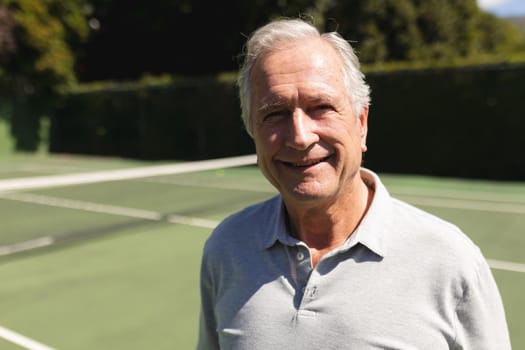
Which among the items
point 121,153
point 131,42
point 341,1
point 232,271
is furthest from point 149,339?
point 131,42

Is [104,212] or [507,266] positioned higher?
[507,266]

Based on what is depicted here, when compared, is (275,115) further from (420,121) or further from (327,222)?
(420,121)

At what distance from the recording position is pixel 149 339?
4680 millimetres

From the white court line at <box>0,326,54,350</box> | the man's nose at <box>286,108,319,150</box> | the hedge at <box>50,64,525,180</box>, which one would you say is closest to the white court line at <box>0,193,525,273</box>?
the white court line at <box>0,326,54,350</box>

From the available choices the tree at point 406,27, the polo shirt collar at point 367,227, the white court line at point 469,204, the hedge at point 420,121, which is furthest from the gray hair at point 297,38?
the tree at point 406,27

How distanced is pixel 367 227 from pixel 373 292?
214 mm

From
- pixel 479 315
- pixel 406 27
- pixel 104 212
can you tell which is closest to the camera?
pixel 479 315

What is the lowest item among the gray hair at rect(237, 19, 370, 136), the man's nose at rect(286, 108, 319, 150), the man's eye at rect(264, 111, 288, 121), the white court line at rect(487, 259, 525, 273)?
the white court line at rect(487, 259, 525, 273)

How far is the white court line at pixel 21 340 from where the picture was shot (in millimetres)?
4547

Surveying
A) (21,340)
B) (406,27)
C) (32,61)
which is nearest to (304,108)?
(21,340)

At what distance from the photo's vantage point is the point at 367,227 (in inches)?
66.9

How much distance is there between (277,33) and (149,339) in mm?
3668

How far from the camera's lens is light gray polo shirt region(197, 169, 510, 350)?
156 cm

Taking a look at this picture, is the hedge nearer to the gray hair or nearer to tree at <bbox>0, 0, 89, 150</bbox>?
tree at <bbox>0, 0, 89, 150</bbox>
